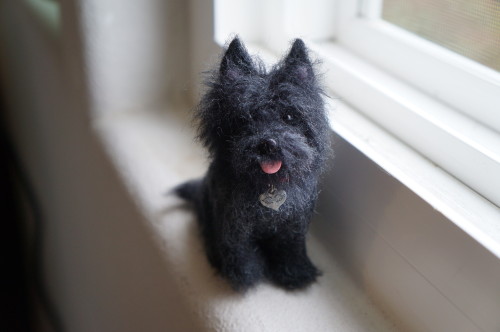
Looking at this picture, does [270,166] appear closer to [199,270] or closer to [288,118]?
[288,118]

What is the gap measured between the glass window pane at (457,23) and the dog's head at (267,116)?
23cm

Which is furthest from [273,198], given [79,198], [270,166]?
[79,198]

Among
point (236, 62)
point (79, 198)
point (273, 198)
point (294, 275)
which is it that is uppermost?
point (236, 62)

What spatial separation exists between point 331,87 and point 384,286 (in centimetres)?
28

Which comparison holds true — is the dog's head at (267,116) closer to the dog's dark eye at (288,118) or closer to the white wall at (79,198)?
the dog's dark eye at (288,118)

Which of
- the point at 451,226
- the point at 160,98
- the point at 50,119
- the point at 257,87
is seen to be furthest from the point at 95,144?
the point at 451,226

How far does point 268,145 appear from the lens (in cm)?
40

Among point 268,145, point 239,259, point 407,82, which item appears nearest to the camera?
point 268,145

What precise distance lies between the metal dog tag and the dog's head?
0.02 m

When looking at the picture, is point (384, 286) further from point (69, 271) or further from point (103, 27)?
point (69, 271)

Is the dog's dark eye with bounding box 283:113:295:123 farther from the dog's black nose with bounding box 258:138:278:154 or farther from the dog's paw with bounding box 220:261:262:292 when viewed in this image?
the dog's paw with bounding box 220:261:262:292

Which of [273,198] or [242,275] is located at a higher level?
[273,198]

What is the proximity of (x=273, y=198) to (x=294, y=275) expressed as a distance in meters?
0.14

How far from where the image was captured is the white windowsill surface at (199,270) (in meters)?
0.50
